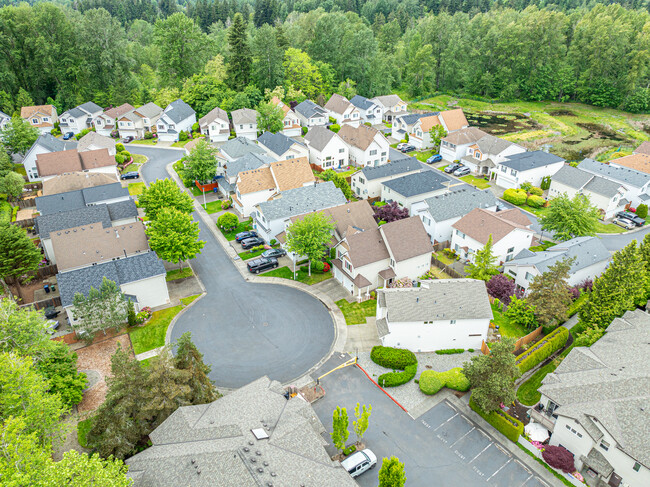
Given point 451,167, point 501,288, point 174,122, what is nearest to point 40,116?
point 174,122

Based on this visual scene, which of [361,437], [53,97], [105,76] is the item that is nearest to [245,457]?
[361,437]

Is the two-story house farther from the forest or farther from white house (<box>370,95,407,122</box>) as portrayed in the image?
white house (<box>370,95,407,122</box>)

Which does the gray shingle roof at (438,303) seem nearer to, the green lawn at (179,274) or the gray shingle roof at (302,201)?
the gray shingle roof at (302,201)

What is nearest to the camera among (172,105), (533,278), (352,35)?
(533,278)

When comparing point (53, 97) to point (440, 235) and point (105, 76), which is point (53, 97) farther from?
point (440, 235)

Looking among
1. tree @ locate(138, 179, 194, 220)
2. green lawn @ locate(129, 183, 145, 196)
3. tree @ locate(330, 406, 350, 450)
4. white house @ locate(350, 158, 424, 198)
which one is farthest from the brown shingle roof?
green lawn @ locate(129, 183, 145, 196)
